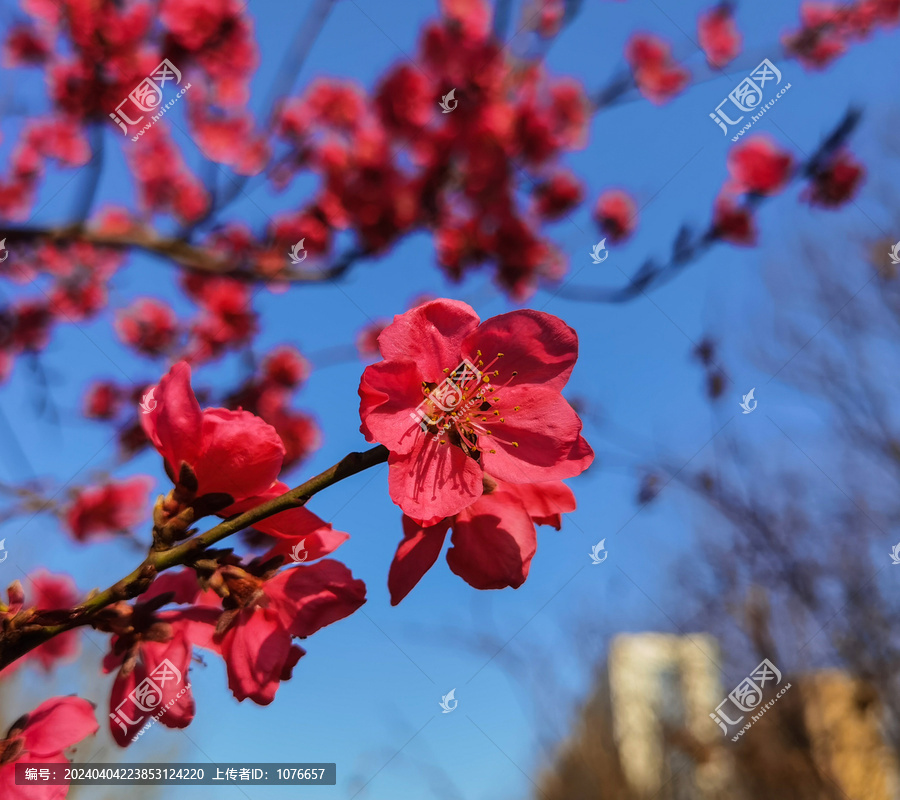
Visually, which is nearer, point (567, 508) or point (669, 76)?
point (567, 508)

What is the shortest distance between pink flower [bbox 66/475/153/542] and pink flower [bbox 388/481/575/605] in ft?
12.0

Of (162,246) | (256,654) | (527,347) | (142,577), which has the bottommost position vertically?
(162,246)

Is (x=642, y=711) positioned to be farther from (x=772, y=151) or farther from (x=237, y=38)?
(x=237, y=38)

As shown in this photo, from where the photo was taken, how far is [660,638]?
7.46 meters

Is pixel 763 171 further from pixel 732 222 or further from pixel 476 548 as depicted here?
pixel 476 548

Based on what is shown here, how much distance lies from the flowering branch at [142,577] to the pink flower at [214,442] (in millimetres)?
82

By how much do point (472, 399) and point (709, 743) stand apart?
720cm

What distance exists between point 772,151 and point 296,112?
11.3 feet

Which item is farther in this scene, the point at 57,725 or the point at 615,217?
the point at 615,217

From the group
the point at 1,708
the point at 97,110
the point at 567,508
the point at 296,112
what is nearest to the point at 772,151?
the point at 296,112

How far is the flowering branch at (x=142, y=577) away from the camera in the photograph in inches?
25.2

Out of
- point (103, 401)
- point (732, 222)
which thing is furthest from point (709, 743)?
point (103, 401)

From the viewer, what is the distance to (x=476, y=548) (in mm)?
812

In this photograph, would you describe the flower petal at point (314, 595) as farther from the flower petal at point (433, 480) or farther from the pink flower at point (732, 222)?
the pink flower at point (732, 222)
